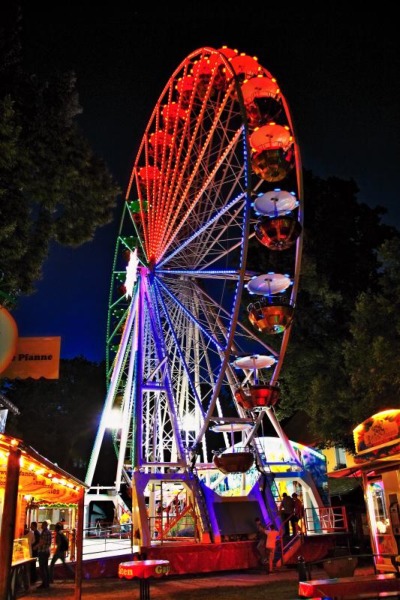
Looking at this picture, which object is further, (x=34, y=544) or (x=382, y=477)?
(x=34, y=544)

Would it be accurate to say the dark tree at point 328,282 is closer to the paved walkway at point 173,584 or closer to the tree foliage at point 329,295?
the tree foliage at point 329,295

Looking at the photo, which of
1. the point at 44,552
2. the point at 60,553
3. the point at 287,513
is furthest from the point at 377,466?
the point at 60,553

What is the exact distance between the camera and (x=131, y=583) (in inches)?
536

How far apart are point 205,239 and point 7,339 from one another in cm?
1301

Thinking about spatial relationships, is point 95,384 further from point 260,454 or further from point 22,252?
point 22,252

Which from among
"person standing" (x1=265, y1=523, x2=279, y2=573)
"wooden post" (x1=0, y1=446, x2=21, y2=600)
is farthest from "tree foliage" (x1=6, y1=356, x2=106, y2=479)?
"wooden post" (x1=0, y1=446, x2=21, y2=600)

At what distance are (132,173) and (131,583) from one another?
16.9 metres

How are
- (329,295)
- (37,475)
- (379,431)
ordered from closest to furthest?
(37,475) → (379,431) → (329,295)

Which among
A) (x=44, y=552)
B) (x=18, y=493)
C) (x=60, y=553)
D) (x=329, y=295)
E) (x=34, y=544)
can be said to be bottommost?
(x=60, y=553)

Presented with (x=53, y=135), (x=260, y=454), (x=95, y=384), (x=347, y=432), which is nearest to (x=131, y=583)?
(x=260, y=454)

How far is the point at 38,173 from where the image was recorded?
15164 millimetres

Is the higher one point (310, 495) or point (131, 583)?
point (310, 495)

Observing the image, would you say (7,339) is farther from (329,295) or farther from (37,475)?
(329,295)

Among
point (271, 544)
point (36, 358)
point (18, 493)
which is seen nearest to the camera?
point (36, 358)
